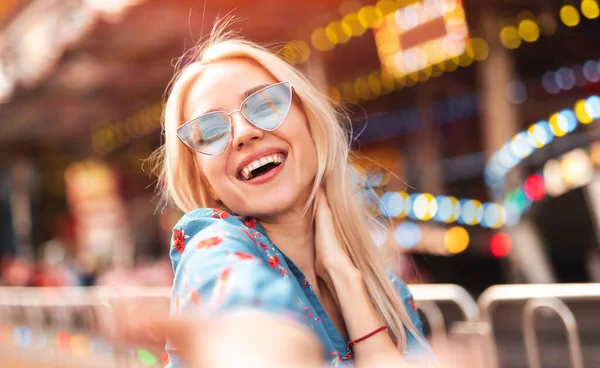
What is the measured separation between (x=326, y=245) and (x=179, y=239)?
337mm

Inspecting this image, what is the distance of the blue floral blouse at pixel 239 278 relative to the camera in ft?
2.63

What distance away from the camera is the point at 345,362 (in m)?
1.16

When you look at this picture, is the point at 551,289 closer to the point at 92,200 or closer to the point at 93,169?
the point at 92,200

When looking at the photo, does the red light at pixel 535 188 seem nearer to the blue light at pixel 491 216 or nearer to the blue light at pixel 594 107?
the blue light at pixel 594 107

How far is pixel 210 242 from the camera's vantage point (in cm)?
99

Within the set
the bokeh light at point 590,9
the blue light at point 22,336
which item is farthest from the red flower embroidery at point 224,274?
the bokeh light at point 590,9

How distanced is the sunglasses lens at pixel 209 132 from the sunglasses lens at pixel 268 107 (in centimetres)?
5

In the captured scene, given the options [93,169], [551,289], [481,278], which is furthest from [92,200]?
[551,289]

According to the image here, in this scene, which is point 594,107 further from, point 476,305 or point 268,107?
point 268,107

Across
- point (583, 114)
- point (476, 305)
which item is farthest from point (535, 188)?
point (476, 305)

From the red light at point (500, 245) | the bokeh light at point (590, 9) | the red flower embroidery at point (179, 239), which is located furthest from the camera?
the bokeh light at point (590, 9)

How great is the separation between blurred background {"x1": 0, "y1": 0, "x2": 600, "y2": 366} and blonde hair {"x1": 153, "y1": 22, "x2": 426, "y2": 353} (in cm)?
25

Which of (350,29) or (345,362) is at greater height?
(350,29)

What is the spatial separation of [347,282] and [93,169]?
17.5 m
